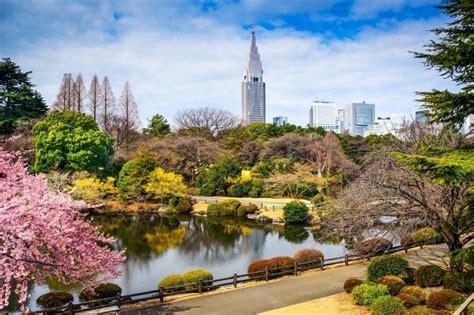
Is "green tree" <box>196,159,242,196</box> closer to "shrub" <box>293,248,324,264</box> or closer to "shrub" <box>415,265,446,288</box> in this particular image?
"shrub" <box>293,248,324,264</box>

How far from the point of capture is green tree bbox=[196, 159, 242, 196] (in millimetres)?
49469

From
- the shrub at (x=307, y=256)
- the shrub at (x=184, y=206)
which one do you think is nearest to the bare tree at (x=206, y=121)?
the shrub at (x=184, y=206)

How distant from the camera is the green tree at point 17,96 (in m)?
49.6

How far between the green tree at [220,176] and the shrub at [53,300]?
3446 centimetres

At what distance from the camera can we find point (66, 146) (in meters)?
42.6

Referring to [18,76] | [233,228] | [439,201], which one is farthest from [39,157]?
[439,201]

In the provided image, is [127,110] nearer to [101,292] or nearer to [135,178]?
[135,178]

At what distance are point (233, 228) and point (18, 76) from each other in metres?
34.8

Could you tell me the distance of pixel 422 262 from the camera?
19547mm

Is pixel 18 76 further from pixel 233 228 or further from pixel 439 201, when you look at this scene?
pixel 439 201

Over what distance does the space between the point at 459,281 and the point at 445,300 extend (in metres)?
1.98

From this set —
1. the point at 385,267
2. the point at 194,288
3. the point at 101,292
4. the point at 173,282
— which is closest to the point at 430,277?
the point at 385,267

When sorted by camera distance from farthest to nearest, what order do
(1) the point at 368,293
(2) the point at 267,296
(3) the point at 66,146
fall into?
(3) the point at 66,146
(2) the point at 267,296
(1) the point at 368,293

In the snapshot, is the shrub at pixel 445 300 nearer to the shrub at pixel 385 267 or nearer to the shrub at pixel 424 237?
the shrub at pixel 385 267
